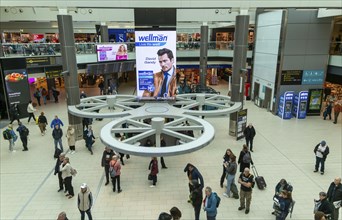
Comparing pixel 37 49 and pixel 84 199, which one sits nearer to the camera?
pixel 84 199

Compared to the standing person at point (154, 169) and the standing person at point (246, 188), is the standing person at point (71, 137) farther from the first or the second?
the standing person at point (246, 188)

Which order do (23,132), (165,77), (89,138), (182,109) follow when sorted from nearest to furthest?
(89,138) → (23,132) → (182,109) → (165,77)

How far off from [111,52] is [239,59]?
12828mm

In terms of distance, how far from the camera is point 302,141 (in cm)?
1441

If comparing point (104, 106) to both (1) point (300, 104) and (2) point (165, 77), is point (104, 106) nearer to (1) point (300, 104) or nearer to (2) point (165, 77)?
(2) point (165, 77)

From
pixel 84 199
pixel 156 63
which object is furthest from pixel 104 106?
pixel 84 199

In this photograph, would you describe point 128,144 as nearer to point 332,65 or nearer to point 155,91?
point 155,91

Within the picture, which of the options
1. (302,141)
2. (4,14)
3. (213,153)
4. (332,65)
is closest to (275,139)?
(302,141)

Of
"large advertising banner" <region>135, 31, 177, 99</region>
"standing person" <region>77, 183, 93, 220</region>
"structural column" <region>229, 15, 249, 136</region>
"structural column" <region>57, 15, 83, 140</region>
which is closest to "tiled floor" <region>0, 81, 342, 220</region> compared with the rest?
"standing person" <region>77, 183, 93, 220</region>

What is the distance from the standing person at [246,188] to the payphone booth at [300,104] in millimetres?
11901

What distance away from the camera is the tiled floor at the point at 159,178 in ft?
28.0

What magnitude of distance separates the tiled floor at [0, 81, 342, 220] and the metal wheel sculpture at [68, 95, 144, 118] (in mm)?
1848

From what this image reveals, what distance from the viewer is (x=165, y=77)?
14.3 metres

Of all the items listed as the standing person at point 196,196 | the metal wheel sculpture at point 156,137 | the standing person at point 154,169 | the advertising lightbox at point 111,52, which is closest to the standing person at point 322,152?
the metal wheel sculpture at point 156,137
